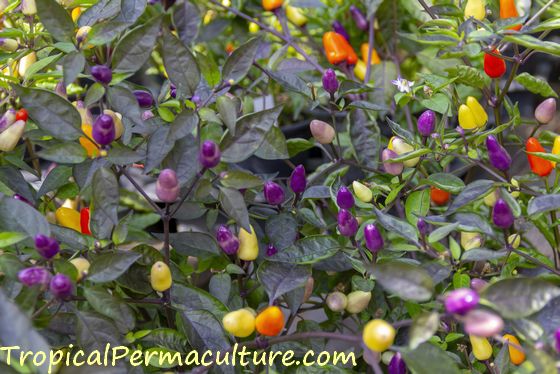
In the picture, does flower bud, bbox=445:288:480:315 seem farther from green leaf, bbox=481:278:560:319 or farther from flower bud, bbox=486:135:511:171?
flower bud, bbox=486:135:511:171

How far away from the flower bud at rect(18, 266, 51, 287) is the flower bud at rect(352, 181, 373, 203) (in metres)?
0.32

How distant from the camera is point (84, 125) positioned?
0.71m

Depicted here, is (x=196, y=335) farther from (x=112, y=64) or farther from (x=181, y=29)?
(x=181, y=29)

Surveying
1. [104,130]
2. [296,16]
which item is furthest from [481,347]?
[296,16]

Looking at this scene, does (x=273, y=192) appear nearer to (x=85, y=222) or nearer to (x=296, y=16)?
(x=85, y=222)

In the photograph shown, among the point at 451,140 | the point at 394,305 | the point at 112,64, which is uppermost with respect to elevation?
the point at 112,64

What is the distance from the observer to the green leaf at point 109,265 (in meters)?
0.60

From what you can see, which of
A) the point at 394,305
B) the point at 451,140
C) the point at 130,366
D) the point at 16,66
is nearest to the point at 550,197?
the point at 451,140

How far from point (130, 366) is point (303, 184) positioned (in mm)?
267

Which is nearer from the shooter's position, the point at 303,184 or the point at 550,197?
the point at 550,197

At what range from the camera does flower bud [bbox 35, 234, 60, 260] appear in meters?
0.57

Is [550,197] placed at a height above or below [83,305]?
above

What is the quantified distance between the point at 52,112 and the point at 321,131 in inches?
11.9

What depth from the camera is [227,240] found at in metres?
0.70
